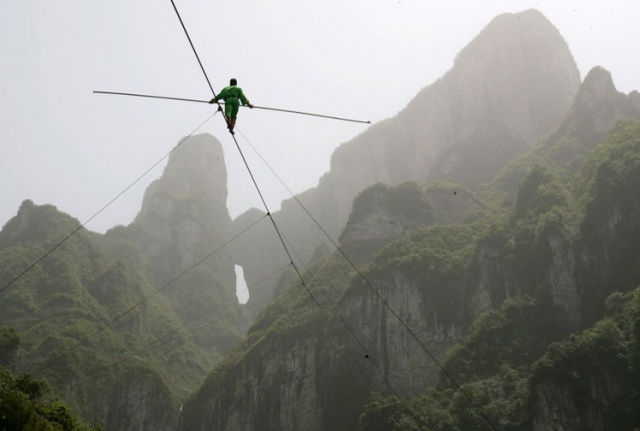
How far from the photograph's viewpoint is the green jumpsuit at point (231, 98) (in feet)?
46.1

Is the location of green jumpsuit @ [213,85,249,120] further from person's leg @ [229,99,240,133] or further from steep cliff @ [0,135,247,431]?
steep cliff @ [0,135,247,431]

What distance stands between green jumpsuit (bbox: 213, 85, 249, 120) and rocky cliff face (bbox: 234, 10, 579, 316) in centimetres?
7737

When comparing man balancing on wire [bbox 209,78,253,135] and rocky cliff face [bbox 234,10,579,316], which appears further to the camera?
rocky cliff face [bbox 234,10,579,316]

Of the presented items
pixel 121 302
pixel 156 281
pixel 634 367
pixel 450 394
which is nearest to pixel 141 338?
pixel 121 302

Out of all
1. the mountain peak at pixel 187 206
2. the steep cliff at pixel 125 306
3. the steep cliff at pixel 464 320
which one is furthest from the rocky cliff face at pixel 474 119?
the steep cliff at pixel 464 320

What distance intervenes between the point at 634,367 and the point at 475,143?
6158cm

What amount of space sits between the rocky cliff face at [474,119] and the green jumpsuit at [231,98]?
254ft

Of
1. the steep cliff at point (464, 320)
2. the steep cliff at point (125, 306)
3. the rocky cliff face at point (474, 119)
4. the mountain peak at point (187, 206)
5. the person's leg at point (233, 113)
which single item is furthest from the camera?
the mountain peak at point (187, 206)

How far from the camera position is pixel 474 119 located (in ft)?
317

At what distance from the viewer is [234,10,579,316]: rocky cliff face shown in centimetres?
9138

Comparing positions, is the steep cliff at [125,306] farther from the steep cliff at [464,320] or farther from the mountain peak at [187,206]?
the steep cliff at [464,320]

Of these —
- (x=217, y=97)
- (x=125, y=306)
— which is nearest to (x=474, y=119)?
(x=125, y=306)

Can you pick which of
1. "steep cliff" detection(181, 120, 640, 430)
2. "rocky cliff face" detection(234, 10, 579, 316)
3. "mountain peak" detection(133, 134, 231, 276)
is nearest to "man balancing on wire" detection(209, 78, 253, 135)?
"steep cliff" detection(181, 120, 640, 430)

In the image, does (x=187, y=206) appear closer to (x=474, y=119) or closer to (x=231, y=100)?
(x=474, y=119)
